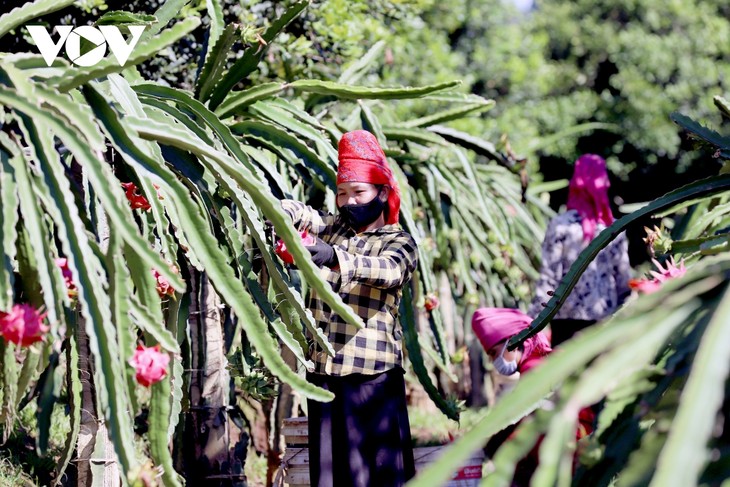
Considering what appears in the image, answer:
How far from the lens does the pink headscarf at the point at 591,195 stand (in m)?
4.90

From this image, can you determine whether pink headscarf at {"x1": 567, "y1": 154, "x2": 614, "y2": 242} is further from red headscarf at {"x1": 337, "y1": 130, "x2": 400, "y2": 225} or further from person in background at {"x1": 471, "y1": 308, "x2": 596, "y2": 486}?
red headscarf at {"x1": 337, "y1": 130, "x2": 400, "y2": 225}

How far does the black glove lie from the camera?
3053 mm

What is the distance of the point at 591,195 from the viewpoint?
16.1 feet

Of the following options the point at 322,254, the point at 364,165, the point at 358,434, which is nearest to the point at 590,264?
the point at 364,165

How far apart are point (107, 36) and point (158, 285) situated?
838 mm

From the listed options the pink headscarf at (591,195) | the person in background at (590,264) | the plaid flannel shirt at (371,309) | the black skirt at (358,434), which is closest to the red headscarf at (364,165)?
the plaid flannel shirt at (371,309)

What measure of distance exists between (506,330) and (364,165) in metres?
1.03

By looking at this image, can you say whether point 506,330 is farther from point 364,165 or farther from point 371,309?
point 364,165

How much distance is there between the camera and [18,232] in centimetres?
253

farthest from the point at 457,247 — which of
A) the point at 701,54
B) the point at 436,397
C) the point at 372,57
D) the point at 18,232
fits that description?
the point at 701,54

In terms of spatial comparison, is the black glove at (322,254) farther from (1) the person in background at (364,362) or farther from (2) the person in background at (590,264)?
(2) the person in background at (590,264)

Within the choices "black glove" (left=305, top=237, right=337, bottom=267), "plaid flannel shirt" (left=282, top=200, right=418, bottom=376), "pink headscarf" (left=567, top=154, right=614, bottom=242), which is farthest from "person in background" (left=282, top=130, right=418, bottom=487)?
"pink headscarf" (left=567, top=154, right=614, bottom=242)

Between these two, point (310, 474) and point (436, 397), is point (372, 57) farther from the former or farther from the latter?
point (310, 474)

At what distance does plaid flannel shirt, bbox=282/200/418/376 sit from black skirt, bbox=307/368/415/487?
5 centimetres
